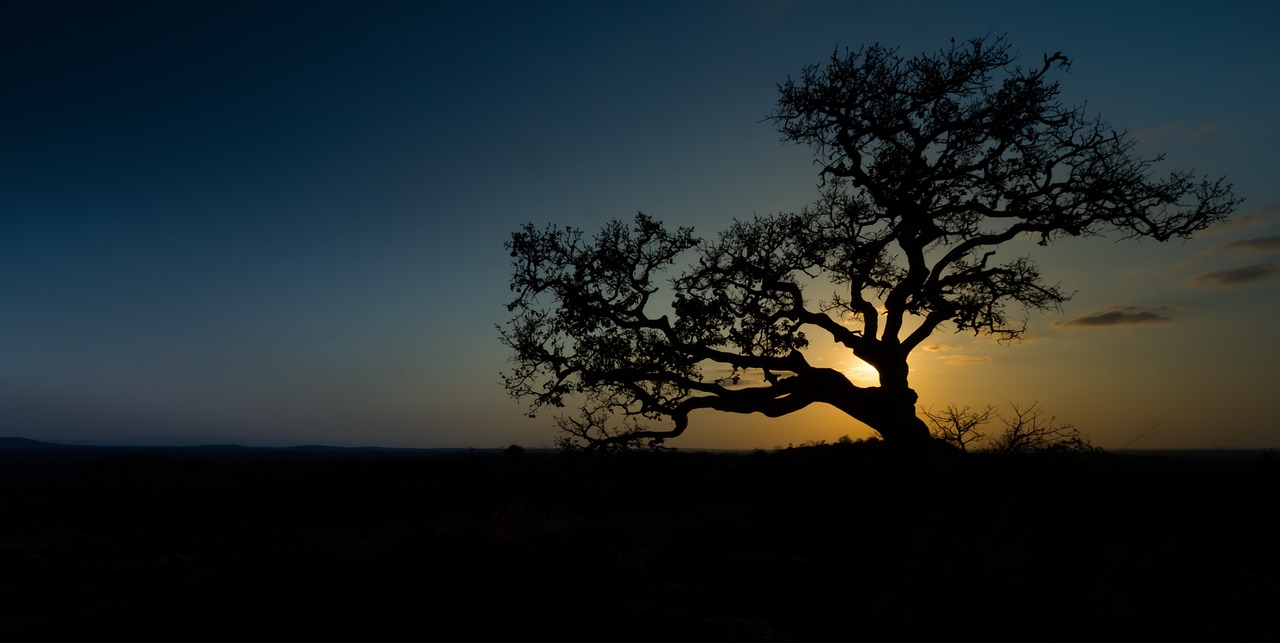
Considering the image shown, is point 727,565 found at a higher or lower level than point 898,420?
lower

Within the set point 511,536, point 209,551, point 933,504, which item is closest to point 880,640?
point 511,536

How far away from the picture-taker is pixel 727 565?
693cm

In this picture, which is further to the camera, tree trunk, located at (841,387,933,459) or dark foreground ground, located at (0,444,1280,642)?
tree trunk, located at (841,387,933,459)

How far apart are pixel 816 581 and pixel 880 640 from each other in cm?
240

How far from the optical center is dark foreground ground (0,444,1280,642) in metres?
4.40

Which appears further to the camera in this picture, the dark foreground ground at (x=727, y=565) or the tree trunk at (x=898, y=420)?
the tree trunk at (x=898, y=420)

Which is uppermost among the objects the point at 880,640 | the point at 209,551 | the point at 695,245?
the point at 695,245

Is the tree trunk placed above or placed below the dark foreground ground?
above

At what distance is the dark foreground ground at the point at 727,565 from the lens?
4.40 meters

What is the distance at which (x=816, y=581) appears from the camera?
20.2 ft

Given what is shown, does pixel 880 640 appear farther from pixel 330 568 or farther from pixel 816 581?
pixel 330 568

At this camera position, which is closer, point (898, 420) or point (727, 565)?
point (727, 565)

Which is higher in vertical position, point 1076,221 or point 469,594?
point 1076,221

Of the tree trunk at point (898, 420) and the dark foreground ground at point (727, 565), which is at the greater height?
the tree trunk at point (898, 420)
